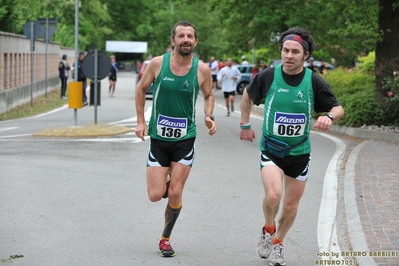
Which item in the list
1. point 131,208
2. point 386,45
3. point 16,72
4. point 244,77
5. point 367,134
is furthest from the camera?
point 244,77

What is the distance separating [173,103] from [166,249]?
3.88 feet

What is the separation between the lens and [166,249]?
278 inches

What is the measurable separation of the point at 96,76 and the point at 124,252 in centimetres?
1086

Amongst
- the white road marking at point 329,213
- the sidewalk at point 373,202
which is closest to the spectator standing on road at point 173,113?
the white road marking at point 329,213

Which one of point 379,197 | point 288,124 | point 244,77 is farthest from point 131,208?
point 244,77

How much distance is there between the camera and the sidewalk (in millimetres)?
7148

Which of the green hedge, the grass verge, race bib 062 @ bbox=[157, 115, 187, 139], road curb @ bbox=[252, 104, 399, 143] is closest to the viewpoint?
race bib 062 @ bbox=[157, 115, 187, 139]

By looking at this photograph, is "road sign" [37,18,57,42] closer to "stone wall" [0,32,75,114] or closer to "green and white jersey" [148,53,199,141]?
"stone wall" [0,32,75,114]

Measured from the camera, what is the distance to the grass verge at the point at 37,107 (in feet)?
85.0

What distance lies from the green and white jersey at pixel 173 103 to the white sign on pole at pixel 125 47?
9085 centimetres

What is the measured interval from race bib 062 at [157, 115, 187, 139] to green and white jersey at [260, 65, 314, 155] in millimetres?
767

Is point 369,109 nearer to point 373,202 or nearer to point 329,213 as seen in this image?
point 373,202

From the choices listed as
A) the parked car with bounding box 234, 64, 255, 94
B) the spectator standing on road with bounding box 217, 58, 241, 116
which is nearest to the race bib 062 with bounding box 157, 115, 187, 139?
the spectator standing on road with bounding box 217, 58, 241, 116

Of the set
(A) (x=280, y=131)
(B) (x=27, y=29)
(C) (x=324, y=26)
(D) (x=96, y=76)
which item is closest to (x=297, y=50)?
(A) (x=280, y=131)
